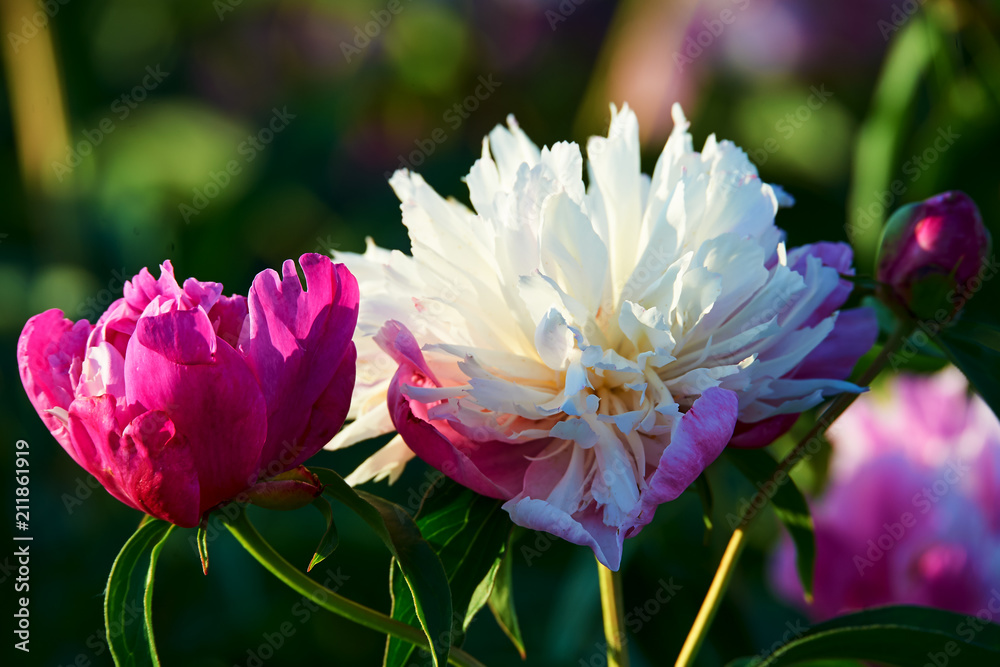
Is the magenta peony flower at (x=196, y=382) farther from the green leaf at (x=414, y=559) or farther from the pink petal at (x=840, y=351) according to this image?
the pink petal at (x=840, y=351)

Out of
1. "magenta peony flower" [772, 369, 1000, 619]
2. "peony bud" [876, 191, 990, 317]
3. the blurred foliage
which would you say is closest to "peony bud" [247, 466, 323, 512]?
"peony bud" [876, 191, 990, 317]

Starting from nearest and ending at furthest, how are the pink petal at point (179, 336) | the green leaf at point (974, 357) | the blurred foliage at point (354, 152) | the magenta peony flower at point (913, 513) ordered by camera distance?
the pink petal at point (179, 336) < the green leaf at point (974, 357) < the magenta peony flower at point (913, 513) < the blurred foliage at point (354, 152)

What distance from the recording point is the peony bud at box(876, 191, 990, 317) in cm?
50

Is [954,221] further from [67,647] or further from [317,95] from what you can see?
[317,95]

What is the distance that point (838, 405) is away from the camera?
48cm

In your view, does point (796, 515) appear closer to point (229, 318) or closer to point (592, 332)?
point (592, 332)

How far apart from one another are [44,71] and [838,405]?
136 centimetres

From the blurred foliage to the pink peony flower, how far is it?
1.23ft

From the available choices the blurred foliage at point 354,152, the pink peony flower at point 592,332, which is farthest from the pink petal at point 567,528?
the blurred foliage at point 354,152

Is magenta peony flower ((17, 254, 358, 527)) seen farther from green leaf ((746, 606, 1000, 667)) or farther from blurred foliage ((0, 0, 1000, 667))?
blurred foliage ((0, 0, 1000, 667))

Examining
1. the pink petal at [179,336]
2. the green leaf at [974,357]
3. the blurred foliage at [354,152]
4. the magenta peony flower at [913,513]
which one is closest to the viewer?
the pink petal at [179,336]

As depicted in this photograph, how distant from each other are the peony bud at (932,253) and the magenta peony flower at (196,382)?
0.91 ft

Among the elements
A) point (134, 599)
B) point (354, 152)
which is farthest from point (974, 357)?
point (354, 152)

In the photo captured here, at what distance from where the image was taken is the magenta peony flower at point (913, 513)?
789 mm
